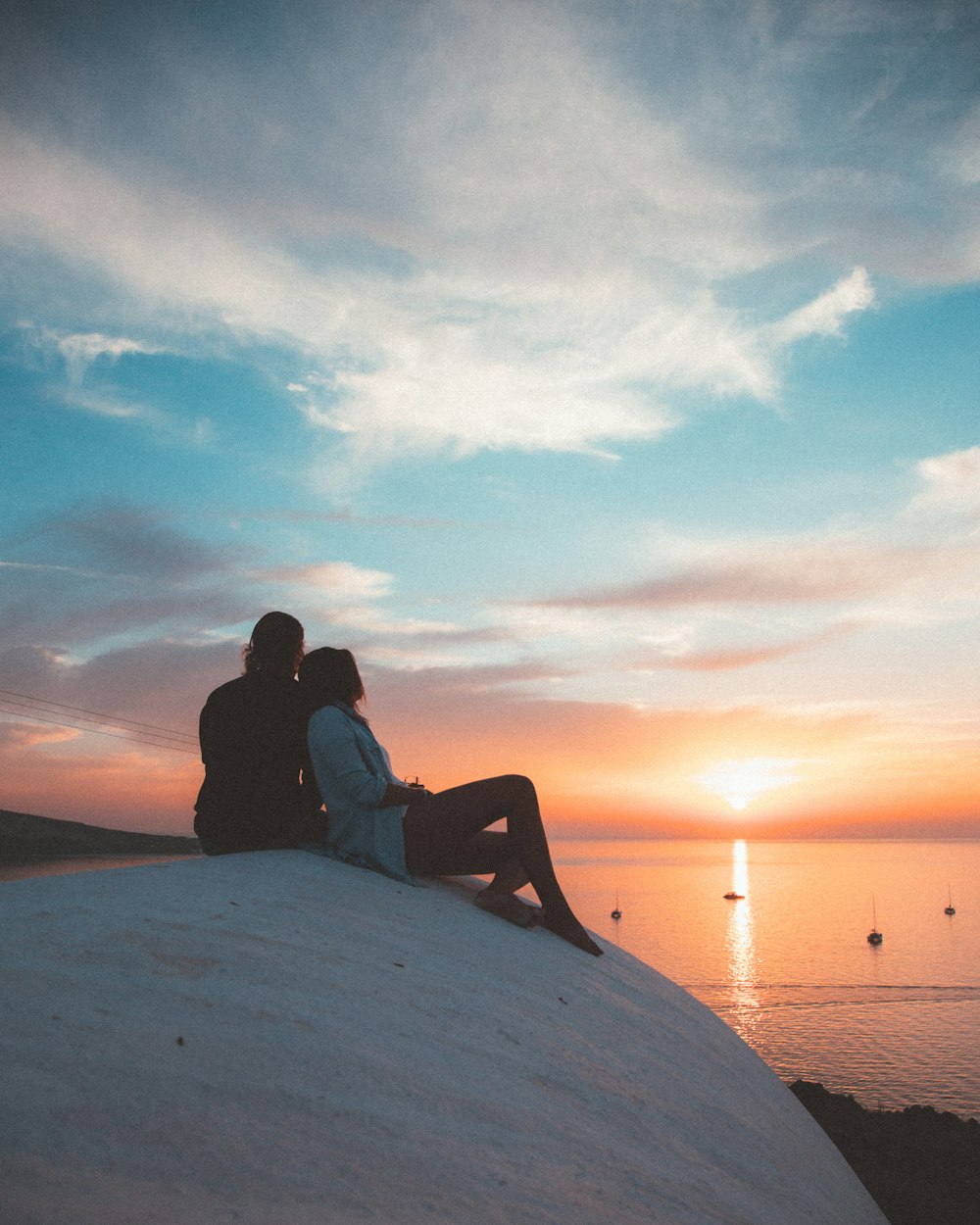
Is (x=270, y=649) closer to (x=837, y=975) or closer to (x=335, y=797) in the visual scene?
(x=335, y=797)

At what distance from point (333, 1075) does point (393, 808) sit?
1964 mm

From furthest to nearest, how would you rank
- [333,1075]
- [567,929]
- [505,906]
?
[567,929]
[505,906]
[333,1075]

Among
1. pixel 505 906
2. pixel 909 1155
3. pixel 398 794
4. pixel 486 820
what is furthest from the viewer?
pixel 909 1155

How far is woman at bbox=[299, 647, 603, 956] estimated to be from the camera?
466 cm

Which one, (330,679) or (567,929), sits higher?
(330,679)

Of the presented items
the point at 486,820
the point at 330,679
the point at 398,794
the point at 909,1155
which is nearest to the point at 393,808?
the point at 398,794

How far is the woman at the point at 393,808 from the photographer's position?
466 centimetres

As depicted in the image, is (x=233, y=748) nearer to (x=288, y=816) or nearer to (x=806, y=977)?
Answer: (x=288, y=816)

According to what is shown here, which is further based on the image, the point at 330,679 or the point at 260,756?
the point at 260,756

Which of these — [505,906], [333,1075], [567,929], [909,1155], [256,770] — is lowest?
[909,1155]

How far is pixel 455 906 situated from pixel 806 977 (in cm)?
4764

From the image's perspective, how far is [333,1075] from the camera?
2.83 metres

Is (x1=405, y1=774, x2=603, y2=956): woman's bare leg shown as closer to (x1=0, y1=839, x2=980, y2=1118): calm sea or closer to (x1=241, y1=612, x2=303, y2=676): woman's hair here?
(x1=241, y1=612, x2=303, y2=676): woman's hair

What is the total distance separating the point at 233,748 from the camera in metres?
4.94
